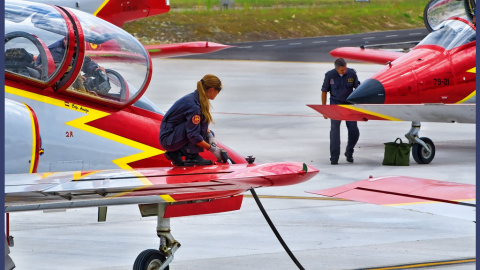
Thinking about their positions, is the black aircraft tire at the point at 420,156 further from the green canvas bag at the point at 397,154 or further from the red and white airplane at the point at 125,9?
the red and white airplane at the point at 125,9

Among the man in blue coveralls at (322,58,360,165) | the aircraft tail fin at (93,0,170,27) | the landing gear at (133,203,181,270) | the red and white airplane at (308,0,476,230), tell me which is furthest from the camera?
the aircraft tail fin at (93,0,170,27)

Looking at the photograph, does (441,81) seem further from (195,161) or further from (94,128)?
(94,128)

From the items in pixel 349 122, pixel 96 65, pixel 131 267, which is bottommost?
pixel 131 267

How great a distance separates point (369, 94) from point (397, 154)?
1242mm

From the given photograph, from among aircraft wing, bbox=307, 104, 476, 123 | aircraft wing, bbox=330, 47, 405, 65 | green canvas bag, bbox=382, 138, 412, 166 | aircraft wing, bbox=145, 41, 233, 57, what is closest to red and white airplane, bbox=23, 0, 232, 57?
aircraft wing, bbox=145, 41, 233, 57

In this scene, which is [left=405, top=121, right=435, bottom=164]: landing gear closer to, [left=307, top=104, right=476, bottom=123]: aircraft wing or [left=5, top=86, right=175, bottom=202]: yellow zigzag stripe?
[left=307, top=104, right=476, bottom=123]: aircraft wing

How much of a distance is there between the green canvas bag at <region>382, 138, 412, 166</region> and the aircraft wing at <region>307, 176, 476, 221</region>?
1043 centimetres

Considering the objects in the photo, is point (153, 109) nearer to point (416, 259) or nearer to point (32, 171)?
point (32, 171)

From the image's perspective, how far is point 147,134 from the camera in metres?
10.0

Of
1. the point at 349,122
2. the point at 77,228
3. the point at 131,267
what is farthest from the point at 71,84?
the point at 349,122

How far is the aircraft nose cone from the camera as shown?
17.3m

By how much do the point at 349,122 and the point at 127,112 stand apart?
26.1ft

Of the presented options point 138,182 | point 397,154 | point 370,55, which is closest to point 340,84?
point 397,154

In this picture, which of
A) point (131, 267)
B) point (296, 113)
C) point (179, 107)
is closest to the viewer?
point (179, 107)
